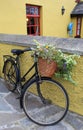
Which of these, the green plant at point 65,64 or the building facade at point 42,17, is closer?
the green plant at point 65,64

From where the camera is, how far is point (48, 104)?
109 inches

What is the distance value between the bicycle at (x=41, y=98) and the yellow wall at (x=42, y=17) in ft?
10.3

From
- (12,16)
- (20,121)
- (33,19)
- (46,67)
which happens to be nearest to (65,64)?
(46,67)

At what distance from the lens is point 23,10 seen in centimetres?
652

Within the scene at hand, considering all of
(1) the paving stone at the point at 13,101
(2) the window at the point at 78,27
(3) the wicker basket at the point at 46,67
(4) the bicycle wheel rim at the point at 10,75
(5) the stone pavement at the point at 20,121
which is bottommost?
(5) the stone pavement at the point at 20,121

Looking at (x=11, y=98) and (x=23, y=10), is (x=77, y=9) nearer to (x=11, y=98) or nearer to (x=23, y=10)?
(x=23, y=10)

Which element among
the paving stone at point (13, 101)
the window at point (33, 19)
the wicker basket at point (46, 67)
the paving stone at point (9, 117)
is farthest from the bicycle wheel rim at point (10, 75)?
the window at point (33, 19)

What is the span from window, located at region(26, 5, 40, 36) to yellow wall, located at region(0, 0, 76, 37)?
0.18 m

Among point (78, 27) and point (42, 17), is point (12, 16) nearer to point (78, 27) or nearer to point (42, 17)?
point (42, 17)

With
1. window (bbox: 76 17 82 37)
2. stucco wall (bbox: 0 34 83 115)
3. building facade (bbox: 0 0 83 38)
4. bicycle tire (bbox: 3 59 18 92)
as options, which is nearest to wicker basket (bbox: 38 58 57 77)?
stucco wall (bbox: 0 34 83 115)

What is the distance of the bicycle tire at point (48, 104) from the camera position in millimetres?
2373

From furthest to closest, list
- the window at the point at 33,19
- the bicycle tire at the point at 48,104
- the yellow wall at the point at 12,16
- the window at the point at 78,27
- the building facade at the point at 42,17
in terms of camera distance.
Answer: the window at the point at 78,27
the window at the point at 33,19
the building facade at the point at 42,17
the yellow wall at the point at 12,16
the bicycle tire at the point at 48,104

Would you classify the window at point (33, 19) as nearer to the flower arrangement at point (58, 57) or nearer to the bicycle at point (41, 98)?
the bicycle at point (41, 98)

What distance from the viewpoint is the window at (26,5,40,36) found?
7039 millimetres
